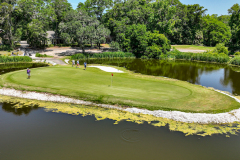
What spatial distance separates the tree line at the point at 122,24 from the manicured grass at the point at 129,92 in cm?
3544

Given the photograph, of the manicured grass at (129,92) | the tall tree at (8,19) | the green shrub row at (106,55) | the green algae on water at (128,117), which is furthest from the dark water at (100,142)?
the tall tree at (8,19)

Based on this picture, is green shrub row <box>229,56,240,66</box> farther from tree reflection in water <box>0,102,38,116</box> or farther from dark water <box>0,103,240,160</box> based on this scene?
tree reflection in water <box>0,102,38,116</box>

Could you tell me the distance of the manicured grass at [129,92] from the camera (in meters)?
19.1

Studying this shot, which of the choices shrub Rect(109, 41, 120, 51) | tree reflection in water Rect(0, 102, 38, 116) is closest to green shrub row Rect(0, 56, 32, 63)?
shrub Rect(109, 41, 120, 51)

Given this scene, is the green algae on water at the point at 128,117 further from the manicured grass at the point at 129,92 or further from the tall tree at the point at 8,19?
the tall tree at the point at 8,19

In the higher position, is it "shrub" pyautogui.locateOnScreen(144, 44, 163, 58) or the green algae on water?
"shrub" pyautogui.locateOnScreen(144, 44, 163, 58)

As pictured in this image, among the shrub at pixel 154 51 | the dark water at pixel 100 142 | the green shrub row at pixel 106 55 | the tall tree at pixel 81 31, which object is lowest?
the dark water at pixel 100 142

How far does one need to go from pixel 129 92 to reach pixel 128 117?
477 cm

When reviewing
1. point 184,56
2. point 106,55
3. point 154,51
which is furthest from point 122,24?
point 184,56

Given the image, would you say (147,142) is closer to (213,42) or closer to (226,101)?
(226,101)

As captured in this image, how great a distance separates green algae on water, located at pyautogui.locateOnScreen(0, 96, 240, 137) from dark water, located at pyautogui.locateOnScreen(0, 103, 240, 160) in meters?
0.71

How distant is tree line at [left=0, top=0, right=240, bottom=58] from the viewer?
208ft

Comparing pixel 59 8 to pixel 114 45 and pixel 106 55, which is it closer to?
pixel 114 45

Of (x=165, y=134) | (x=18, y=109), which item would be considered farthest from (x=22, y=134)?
(x=165, y=134)
